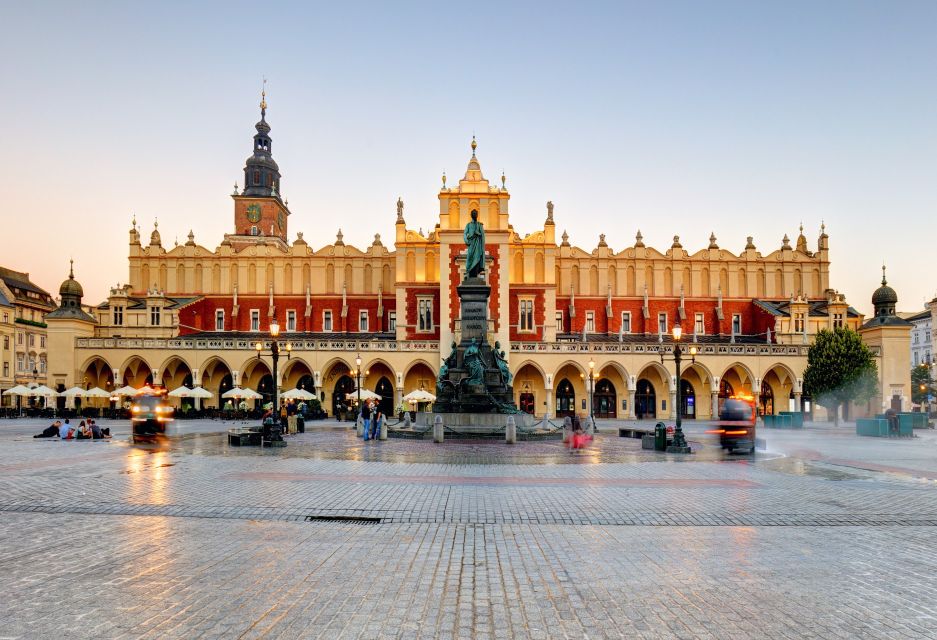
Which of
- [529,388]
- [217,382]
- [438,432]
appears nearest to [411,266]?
[529,388]

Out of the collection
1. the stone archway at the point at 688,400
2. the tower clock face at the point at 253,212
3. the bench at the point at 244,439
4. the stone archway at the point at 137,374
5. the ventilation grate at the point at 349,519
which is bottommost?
the stone archway at the point at 688,400

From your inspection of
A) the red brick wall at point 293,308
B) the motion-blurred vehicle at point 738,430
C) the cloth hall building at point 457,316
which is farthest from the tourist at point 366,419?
the red brick wall at point 293,308

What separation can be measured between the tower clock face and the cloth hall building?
2657 cm

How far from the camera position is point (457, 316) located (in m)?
55.8

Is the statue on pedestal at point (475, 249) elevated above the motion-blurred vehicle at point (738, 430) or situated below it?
above

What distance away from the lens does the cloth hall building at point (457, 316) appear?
54531mm

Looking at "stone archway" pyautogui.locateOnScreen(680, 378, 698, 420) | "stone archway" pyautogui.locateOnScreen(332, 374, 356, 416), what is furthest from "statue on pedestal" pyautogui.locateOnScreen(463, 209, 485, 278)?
"stone archway" pyautogui.locateOnScreen(680, 378, 698, 420)

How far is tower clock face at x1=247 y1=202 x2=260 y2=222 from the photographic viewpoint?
297ft

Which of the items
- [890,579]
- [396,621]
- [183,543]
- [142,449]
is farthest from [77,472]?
[890,579]

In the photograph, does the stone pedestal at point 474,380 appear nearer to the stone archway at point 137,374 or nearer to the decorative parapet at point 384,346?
the decorative parapet at point 384,346

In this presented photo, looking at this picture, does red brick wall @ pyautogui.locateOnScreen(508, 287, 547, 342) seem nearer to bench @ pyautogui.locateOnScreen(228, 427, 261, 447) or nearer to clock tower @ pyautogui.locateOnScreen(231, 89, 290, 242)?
bench @ pyautogui.locateOnScreen(228, 427, 261, 447)

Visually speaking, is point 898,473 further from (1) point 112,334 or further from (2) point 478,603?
(1) point 112,334

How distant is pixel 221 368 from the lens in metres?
57.8

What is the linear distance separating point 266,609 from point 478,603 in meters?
2.03
